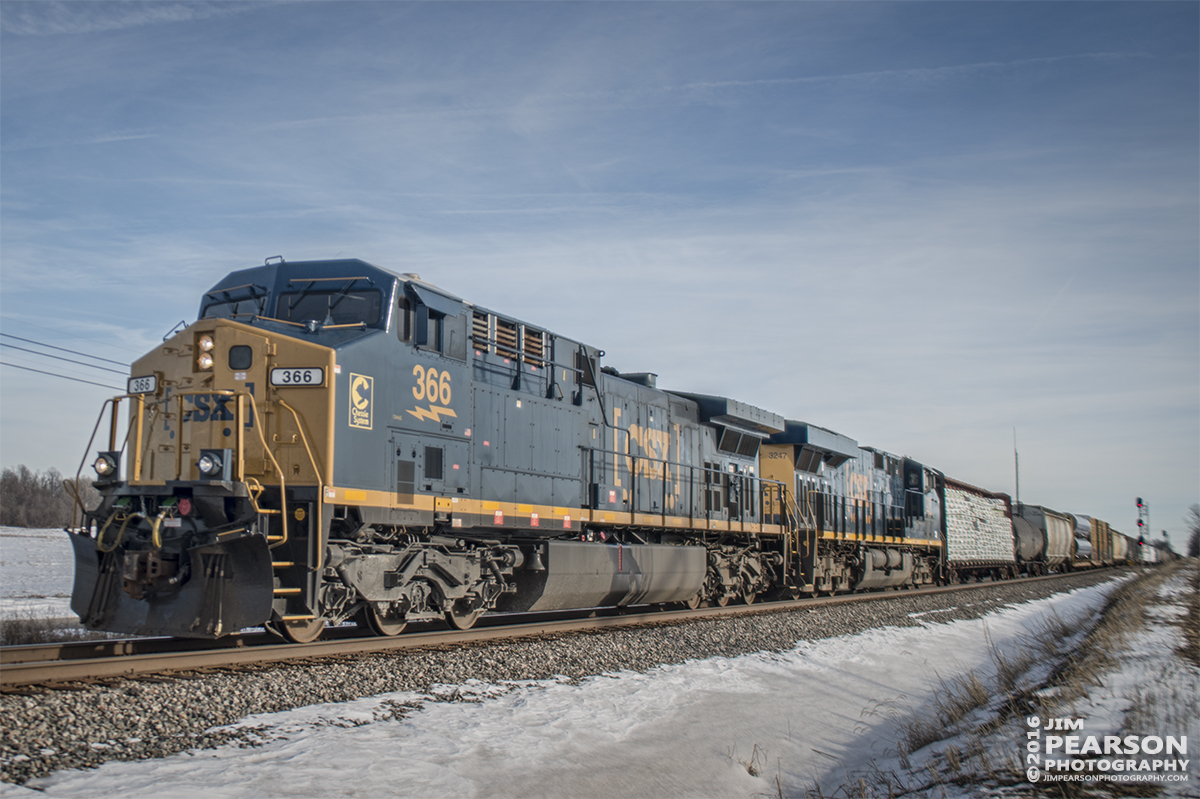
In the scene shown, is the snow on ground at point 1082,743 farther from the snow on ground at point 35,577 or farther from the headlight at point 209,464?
the snow on ground at point 35,577

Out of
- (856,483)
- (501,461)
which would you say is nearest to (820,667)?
(501,461)

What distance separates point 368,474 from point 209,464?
4.98ft

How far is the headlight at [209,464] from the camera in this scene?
757 centimetres

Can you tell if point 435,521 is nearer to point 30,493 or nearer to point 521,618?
point 521,618

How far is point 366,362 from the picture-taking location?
28.0 feet

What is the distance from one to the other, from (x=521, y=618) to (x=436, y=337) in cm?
512

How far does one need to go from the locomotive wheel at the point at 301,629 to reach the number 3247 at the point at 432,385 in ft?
8.40

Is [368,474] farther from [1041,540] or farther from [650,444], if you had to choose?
[1041,540]

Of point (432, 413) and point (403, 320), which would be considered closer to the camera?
point (403, 320)

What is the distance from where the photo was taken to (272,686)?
21.6 feet

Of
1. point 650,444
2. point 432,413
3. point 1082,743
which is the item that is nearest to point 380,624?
point 432,413

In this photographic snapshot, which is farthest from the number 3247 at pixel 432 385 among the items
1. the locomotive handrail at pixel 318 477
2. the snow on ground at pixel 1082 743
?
the snow on ground at pixel 1082 743

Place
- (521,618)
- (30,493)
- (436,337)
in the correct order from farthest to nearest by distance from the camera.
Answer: (30,493)
(521,618)
(436,337)

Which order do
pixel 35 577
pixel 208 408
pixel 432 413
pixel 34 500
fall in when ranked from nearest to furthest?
A: pixel 208 408 < pixel 432 413 < pixel 35 577 < pixel 34 500
